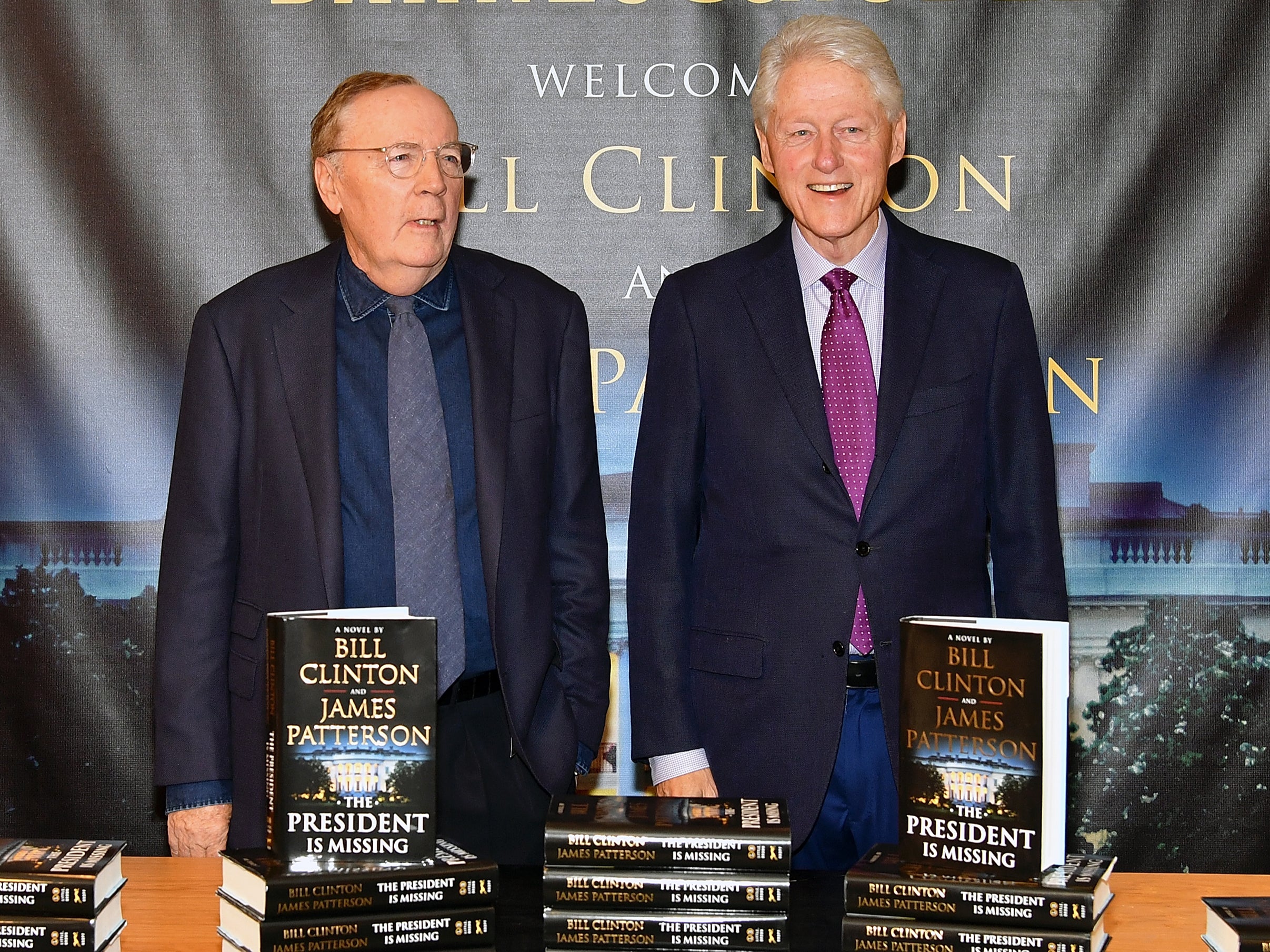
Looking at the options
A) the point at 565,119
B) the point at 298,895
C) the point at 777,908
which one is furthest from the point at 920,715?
the point at 565,119

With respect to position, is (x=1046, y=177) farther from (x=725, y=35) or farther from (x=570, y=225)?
(x=570, y=225)

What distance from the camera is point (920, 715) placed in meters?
1.66

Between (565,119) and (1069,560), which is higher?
(565,119)

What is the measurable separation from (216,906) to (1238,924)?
128 centimetres

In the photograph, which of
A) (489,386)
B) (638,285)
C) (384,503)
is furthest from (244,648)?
(638,285)

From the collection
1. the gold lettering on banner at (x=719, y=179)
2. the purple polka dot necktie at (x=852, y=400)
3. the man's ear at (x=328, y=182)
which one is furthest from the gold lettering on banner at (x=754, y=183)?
the man's ear at (x=328, y=182)

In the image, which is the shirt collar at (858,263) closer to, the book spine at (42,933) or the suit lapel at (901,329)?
the suit lapel at (901,329)

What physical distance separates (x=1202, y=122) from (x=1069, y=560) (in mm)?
1095

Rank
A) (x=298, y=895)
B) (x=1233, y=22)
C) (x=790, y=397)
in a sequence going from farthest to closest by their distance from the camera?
(x=1233, y=22) → (x=790, y=397) → (x=298, y=895)

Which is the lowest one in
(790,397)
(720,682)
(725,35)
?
(720,682)

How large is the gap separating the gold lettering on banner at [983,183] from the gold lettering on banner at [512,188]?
1.04m

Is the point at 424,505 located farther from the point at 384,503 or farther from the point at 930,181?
the point at 930,181

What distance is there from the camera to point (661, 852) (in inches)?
64.9

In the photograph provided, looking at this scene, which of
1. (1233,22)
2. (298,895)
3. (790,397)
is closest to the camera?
(298,895)
